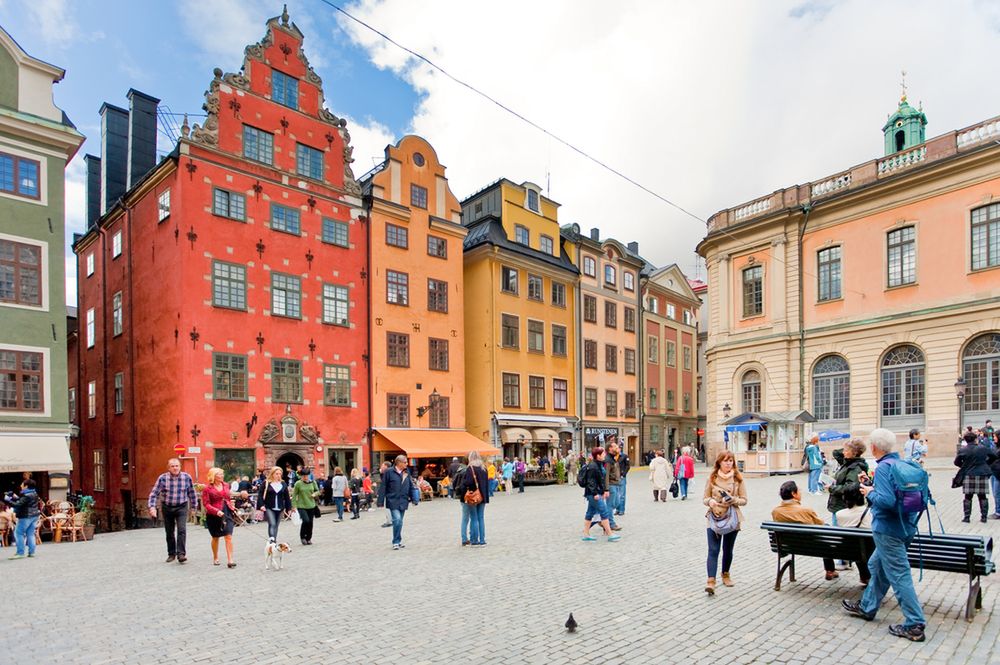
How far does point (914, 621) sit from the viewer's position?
611cm

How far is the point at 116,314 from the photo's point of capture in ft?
92.6

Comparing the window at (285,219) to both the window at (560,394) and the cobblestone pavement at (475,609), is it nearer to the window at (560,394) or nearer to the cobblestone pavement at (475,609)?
the cobblestone pavement at (475,609)

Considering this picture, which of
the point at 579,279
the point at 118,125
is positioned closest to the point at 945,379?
the point at 579,279

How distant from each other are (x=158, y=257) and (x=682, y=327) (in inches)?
1505

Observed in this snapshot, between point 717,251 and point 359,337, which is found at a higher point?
point 717,251

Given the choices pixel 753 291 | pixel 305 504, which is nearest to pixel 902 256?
pixel 753 291

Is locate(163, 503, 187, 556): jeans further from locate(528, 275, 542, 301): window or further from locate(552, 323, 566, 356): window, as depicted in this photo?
locate(552, 323, 566, 356): window

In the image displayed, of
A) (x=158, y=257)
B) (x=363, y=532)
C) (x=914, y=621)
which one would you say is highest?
(x=158, y=257)

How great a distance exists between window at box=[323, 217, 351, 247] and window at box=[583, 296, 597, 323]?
16.8m

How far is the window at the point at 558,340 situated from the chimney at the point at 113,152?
23026 mm

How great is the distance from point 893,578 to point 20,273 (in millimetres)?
23723

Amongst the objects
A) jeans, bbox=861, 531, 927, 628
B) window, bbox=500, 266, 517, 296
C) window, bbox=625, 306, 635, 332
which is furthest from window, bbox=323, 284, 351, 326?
jeans, bbox=861, 531, 927, 628

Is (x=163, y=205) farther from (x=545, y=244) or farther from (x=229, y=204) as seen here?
(x=545, y=244)

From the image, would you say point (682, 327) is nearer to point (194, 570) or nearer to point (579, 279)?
point (579, 279)
